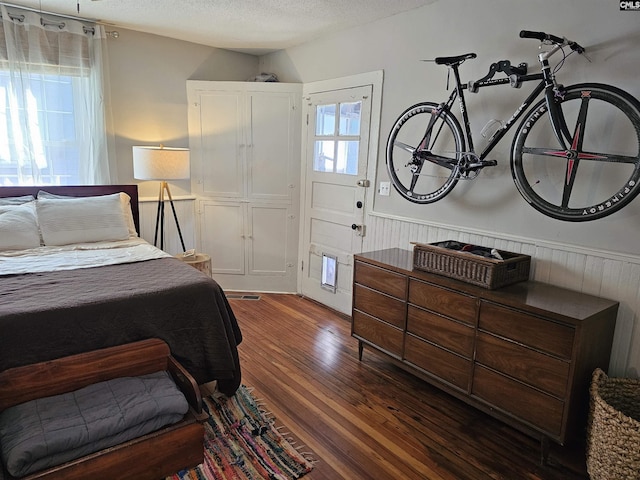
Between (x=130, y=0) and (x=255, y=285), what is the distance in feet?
8.94

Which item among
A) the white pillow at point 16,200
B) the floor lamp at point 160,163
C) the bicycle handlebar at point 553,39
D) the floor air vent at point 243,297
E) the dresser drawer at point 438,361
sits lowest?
the floor air vent at point 243,297

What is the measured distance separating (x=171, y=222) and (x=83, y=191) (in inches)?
33.5

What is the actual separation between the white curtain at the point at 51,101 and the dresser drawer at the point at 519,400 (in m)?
3.44

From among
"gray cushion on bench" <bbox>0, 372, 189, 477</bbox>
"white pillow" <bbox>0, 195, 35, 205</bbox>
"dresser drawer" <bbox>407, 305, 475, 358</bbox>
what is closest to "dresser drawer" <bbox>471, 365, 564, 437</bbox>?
"dresser drawer" <bbox>407, 305, 475, 358</bbox>

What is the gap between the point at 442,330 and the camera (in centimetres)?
243

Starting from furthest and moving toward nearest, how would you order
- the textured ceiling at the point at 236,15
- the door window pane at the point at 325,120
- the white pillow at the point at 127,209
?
1. the door window pane at the point at 325,120
2. the white pillow at the point at 127,209
3. the textured ceiling at the point at 236,15

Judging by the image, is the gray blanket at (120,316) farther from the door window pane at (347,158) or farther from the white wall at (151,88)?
the white wall at (151,88)

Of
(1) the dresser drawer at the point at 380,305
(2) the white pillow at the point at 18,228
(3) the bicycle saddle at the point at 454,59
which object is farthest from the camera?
(2) the white pillow at the point at 18,228

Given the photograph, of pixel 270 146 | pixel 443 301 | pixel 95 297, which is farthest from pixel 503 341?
pixel 270 146

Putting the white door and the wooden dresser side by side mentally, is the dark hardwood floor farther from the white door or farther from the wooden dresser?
the white door

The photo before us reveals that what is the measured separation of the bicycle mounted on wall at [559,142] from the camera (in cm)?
204

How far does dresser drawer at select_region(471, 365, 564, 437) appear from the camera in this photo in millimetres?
1959

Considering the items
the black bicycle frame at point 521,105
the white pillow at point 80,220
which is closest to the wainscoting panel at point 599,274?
the black bicycle frame at point 521,105

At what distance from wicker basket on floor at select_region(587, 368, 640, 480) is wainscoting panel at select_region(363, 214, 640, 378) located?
0.58 ft
